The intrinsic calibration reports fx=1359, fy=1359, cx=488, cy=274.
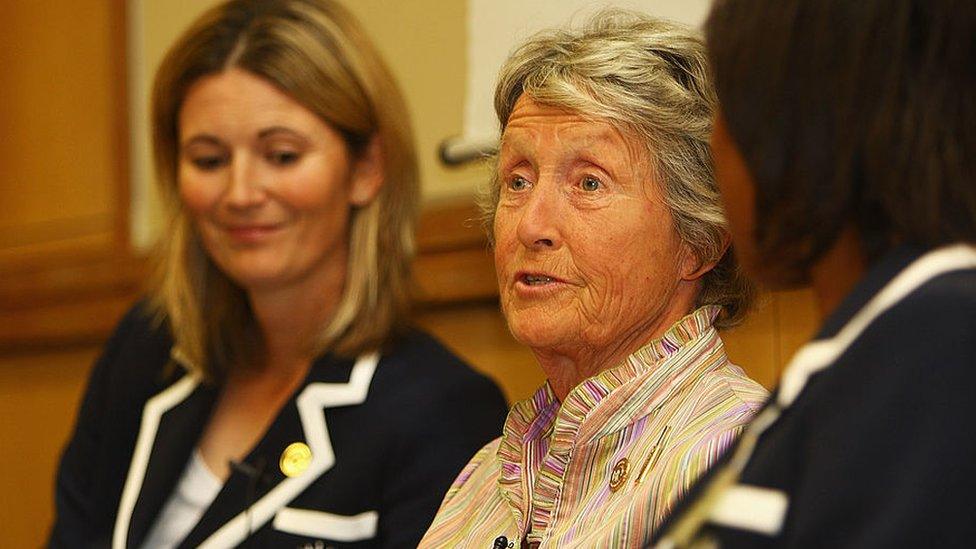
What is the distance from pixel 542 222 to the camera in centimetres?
185

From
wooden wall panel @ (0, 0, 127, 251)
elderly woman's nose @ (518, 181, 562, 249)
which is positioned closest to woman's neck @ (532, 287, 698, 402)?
elderly woman's nose @ (518, 181, 562, 249)

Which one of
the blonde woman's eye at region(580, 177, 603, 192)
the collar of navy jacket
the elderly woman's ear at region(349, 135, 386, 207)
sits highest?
the blonde woman's eye at region(580, 177, 603, 192)

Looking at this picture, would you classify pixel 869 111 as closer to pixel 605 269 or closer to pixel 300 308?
pixel 605 269

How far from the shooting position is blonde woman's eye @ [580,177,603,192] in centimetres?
185

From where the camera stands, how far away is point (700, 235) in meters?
1.85

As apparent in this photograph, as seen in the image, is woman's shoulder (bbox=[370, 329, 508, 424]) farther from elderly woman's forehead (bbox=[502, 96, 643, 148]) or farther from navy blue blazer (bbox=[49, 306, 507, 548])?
elderly woman's forehead (bbox=[502, 96, 643, 148])

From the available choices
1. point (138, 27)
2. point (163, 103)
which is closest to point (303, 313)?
point (163, 103)

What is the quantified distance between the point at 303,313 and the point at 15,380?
1.72 metres

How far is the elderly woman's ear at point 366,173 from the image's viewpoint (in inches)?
114

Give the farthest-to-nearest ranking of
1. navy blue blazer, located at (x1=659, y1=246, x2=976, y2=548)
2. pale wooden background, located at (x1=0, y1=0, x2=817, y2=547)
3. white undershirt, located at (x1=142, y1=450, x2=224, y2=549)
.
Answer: pale wooden background, located at (x1=0, y1=0, x2=817, y2=547) < white undershirt, located at (x1=142, y1=450, x2=224, y2=549) < navy blue blazer, located at (x1=659, y1=246, x2=976, y2=548)

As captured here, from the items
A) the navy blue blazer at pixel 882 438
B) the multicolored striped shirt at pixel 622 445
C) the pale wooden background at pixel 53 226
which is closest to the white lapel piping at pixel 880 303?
the navy blue blazer at pixel 882 438

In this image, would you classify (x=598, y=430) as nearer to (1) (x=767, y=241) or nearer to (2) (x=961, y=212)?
(1) (x=767, y=241)

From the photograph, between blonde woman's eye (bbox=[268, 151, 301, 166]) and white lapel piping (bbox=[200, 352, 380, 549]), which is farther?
blonde woman's eye (bbox=[268, 151, 301, 166])

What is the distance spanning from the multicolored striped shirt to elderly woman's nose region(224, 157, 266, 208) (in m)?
1.10
